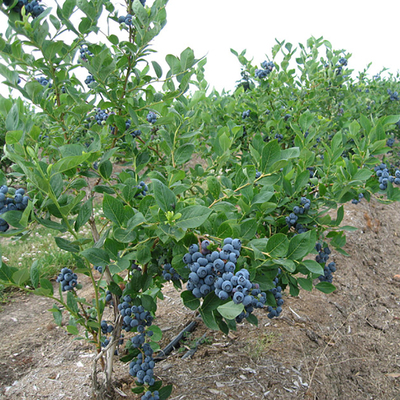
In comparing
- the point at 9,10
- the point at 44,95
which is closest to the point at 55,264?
the point at 44,95

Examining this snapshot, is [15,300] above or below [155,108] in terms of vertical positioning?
below

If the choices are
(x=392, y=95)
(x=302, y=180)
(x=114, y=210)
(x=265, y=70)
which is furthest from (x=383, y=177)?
(x=392, y=95)

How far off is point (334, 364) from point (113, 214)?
2224mm

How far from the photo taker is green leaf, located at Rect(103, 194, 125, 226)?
3.76 ft

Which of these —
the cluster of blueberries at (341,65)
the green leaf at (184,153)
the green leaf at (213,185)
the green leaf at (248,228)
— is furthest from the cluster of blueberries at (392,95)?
the green leaf at (248,228)

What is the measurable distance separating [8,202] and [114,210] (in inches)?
14.7

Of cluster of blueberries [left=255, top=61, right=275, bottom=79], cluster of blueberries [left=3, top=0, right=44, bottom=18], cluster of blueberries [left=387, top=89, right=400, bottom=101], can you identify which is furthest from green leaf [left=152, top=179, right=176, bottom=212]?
cluster of blueberries [left=387, top=89, right=400, bottom=101]

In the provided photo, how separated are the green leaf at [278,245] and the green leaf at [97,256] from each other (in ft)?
1.87

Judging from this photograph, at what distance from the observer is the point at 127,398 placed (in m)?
1.96

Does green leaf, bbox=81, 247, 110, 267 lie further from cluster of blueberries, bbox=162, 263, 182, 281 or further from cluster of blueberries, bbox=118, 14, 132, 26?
cluster of blueberries, bbox=118, 14, 132, 26

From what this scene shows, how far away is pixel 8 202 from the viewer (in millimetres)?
1193

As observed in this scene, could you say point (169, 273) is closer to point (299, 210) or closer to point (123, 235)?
point (123, 235)

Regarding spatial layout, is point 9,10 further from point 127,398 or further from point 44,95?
point 127,398

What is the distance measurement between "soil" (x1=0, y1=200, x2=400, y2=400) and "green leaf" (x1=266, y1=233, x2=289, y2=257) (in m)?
1.30
